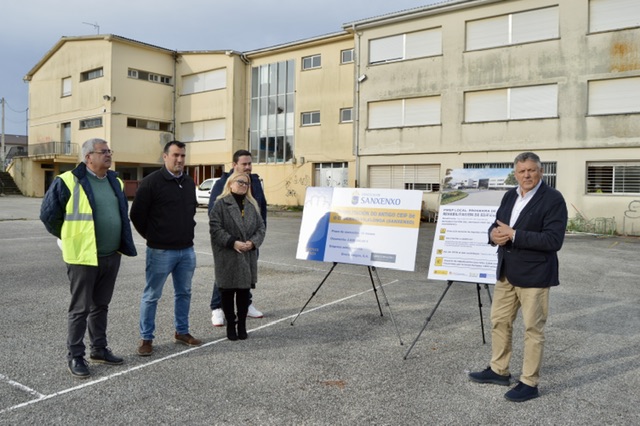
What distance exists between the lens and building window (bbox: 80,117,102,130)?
33.6m

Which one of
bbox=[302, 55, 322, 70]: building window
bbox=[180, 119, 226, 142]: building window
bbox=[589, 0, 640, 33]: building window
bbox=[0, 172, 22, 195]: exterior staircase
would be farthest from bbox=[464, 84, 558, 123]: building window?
bbox=[0, 172, 22, 195]: exterior staircase

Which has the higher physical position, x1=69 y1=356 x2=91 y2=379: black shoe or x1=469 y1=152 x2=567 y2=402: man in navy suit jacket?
x1=469 y1=152 x2=567 y2=402: man in navy suit jacket

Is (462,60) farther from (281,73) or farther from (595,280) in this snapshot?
(595,280)

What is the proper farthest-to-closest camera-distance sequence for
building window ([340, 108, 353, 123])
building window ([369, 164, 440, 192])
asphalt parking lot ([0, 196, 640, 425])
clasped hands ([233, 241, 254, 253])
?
building window ([340, 108, 353, 123]) < building window ([369, 164, 440, 192]) < clasped hands ([233, 241, 254, 253]) < asphalt parking lot ([0, 196, 640, 425])

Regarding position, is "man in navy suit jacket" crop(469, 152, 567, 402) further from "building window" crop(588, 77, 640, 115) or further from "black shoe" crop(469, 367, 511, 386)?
"building window" crop(588, 77, 640, 115)

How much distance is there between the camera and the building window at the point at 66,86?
36862 mm

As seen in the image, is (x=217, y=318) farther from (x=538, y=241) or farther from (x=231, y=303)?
(x=538, y=241)

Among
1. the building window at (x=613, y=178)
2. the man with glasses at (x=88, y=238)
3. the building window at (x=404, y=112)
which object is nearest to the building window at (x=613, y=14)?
the building window at (x=613, y=178)

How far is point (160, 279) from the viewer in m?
4.92

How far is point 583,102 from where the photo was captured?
19.8 metres

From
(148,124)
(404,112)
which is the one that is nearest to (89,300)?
(404,112)

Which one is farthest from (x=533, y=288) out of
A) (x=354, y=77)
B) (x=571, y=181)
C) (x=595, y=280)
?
(x=354, y=77)

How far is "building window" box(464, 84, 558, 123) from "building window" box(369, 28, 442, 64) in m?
3.05

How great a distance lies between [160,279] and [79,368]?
1058mm
